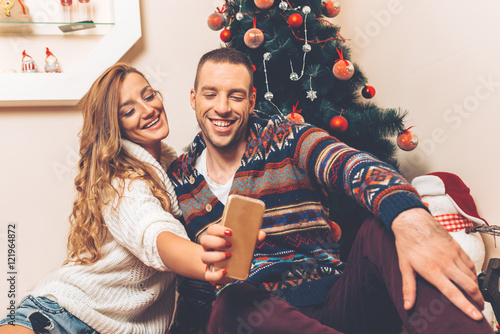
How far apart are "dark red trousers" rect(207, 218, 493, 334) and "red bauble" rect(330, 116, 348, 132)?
699 mm

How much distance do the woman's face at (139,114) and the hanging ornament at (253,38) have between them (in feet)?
1.36

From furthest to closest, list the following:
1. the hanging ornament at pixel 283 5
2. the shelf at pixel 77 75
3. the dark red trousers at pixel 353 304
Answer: the shelf at pixel 77 75 < the hanging ornament at pixel 283 5 < the dark red trousers at pixel 353 304

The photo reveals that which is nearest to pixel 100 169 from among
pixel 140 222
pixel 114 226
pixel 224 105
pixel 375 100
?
pixel 114 226

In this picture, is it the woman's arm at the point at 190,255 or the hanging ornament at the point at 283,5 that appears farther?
the hanging ornament at the point at 283,5

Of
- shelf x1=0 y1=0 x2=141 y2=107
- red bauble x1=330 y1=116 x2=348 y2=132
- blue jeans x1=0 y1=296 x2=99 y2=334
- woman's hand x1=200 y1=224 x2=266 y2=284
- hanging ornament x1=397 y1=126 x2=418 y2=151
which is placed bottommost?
blue jeans x1=0 y1=296 x2=99 y2=334

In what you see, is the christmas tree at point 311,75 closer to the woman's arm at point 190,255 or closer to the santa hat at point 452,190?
the santa hat at point 452,190

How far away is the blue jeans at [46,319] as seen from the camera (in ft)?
4.17

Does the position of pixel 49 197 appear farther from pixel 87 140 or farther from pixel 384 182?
pixel 384 182

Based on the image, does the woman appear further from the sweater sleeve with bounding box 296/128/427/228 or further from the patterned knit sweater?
the sweater sleeve with bounding box 296/128/427/228

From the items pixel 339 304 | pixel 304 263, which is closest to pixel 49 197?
pixel 304 263

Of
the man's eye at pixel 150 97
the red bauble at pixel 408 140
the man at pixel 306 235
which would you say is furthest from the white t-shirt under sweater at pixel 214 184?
the red bauble at pixel 408 140

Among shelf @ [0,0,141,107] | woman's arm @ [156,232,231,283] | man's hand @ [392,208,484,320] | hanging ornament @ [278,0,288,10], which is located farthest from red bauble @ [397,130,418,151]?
shelf @ [0,0,141,107]

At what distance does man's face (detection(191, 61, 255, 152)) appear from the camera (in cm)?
143

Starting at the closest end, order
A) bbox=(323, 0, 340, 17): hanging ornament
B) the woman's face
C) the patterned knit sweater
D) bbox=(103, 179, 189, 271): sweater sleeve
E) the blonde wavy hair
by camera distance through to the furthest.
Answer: bbox=(103, 179, 189, 271): sweater sleeve, the patterned knit sweater, the blonde wavy hair, the woman's face, bbox=(323, 0, 340, 17): hanging ornament
